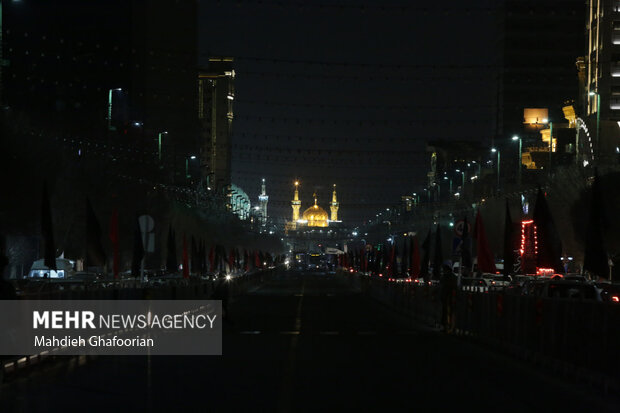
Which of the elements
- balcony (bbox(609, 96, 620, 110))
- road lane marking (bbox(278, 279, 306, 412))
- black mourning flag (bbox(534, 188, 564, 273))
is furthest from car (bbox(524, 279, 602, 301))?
balcony (bbox(609, 96, 620, 110))

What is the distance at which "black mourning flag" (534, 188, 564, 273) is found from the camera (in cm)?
2890

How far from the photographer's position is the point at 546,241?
97.8 feet

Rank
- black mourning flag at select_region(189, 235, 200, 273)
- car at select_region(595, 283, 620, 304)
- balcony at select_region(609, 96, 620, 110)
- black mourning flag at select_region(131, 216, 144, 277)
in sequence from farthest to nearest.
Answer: balcony at select_region(609, 96, 620, 110), black mourning flag at select_region(189, 235, 200, 273), black mourning flag at select_region(131, 216, 144, 277), car at select_region(595, 283, 620, 304)

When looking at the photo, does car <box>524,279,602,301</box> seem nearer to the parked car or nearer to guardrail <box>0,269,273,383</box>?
guardrail <box>0,269,273,383</box>

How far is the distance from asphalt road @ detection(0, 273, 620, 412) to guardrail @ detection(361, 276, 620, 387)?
354 mm

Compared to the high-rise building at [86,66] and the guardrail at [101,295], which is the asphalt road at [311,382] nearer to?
the guardrail at [101,295]

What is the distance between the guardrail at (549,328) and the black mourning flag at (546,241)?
218 cm

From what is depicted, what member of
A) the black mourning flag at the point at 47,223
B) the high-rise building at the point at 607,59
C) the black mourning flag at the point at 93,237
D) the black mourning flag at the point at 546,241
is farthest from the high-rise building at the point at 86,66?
the black mourning flag at the point at 47,223

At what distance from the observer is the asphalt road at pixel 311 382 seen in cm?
1462

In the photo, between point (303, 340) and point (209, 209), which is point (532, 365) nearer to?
point (303, 340)

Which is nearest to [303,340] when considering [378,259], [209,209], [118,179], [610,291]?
[610,291]

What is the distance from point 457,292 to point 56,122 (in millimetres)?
107118

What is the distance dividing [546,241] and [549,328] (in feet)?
31.5

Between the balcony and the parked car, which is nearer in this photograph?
the parked car
